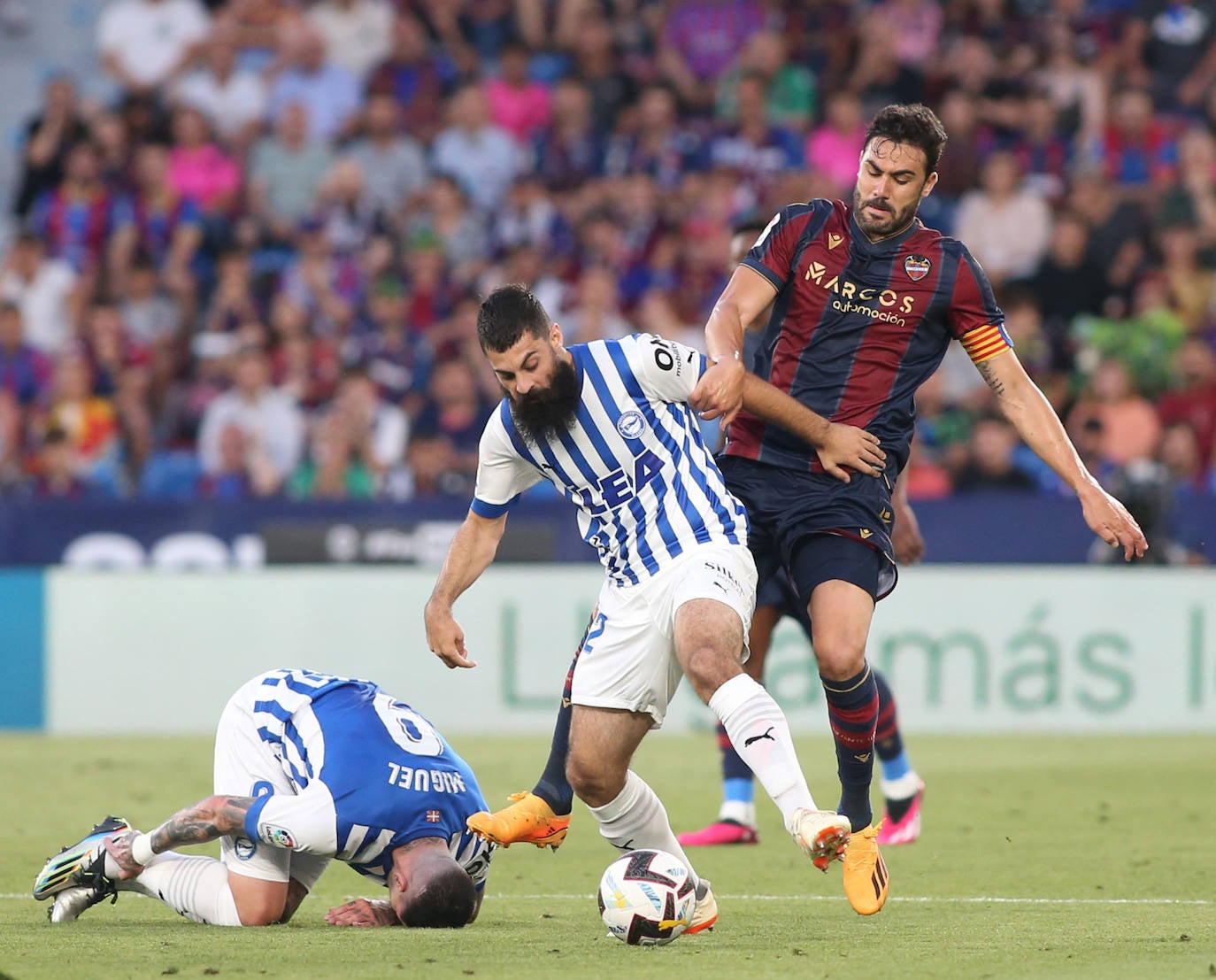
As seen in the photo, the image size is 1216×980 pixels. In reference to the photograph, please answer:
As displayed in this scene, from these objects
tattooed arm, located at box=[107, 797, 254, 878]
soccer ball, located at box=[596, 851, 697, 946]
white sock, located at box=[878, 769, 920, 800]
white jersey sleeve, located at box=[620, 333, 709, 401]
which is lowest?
white sock, located at box=[878, 769, 920, 800]

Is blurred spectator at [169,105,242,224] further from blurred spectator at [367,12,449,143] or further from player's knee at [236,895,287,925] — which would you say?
player's knee at [236,895,287,925]

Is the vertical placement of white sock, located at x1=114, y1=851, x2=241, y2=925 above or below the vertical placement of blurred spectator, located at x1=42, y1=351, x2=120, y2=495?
below

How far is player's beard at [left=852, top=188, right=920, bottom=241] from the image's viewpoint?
613 cm

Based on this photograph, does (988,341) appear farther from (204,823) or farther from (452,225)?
(452,225)

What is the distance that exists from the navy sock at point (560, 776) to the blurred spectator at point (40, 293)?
10.2 m

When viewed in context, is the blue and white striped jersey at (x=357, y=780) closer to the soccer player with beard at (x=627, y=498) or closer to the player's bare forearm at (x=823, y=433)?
the soccer player with beard at (x=627, y=498)

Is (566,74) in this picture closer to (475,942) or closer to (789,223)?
(789,223)

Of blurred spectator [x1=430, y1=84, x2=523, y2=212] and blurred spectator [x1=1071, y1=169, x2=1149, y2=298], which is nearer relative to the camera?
blurred spectator [x1=1071, y1=169, x2=1149, y2=298]

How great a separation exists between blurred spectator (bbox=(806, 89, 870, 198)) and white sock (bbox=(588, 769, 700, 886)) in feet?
34.3

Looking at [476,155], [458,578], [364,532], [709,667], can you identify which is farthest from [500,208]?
[709,667]

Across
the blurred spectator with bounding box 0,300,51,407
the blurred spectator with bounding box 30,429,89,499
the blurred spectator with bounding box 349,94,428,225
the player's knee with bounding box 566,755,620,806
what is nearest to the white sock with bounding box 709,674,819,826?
the player's knee with bounding box 566,755,620,806

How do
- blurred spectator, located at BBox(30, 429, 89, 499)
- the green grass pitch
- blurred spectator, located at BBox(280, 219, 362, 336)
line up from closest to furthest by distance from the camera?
the green grass pitch < blurred spectator, located at BBox(30, 429, 89, 499) < blurred spectator, located at BBox(280, 219, 362, 336)

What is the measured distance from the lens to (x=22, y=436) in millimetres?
14258

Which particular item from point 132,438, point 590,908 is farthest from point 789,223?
point 132,438
